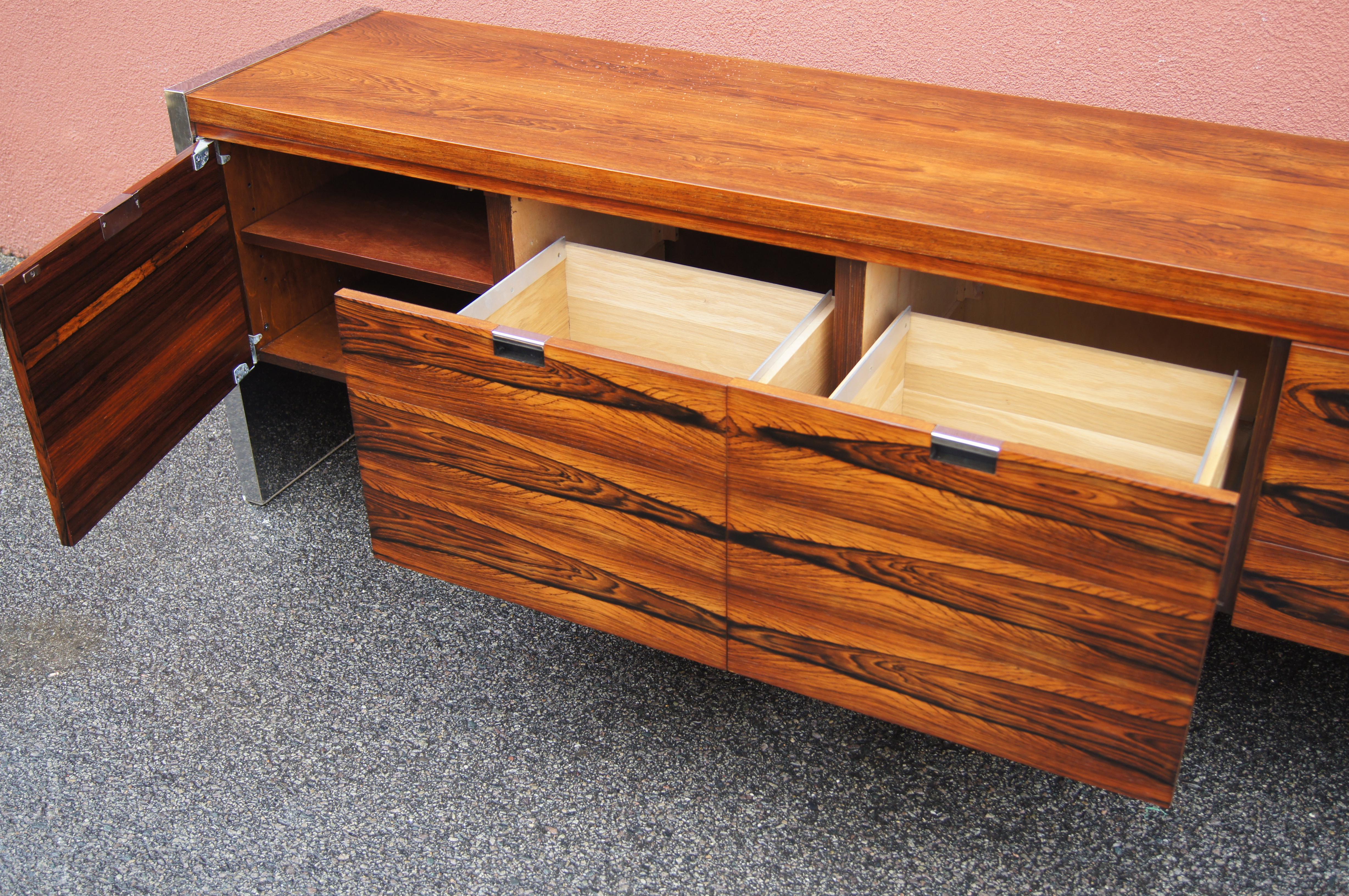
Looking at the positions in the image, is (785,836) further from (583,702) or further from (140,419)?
(140,419)

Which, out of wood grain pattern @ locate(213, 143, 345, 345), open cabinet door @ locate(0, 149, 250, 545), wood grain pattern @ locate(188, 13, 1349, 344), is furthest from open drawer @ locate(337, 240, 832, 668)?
wood grain pattern @ locate(213, 143, 345, 345)

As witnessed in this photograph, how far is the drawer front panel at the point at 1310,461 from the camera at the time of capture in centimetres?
88

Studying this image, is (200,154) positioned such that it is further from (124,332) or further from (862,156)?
(862,156)

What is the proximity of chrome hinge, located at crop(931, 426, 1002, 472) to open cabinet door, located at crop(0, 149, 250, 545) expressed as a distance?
81cm

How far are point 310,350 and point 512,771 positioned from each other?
1.92 feet

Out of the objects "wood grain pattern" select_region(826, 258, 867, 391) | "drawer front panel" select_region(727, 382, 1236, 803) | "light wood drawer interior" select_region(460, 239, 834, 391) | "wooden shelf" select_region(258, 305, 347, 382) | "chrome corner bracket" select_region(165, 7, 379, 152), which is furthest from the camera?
"wooden shelf" select_region(258, 305, 347, 382)

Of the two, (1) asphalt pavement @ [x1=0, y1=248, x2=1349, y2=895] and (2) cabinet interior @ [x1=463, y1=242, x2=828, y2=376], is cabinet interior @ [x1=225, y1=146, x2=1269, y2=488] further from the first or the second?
(1) asphalt pavement @ [x1=0, y1=248, x2=1349, y2=895]

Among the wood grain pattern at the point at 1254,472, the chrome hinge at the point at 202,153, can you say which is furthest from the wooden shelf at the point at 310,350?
the wood grain pattern at the point at 1254,472

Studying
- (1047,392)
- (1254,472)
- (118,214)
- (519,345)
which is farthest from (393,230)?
(1254,472)

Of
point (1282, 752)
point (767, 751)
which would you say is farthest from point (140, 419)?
point (1282, 752)

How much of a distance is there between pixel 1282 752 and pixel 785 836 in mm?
524

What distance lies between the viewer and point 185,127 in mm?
1301

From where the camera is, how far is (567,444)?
1.03 metres

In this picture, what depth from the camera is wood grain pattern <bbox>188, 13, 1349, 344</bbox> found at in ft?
3.10
